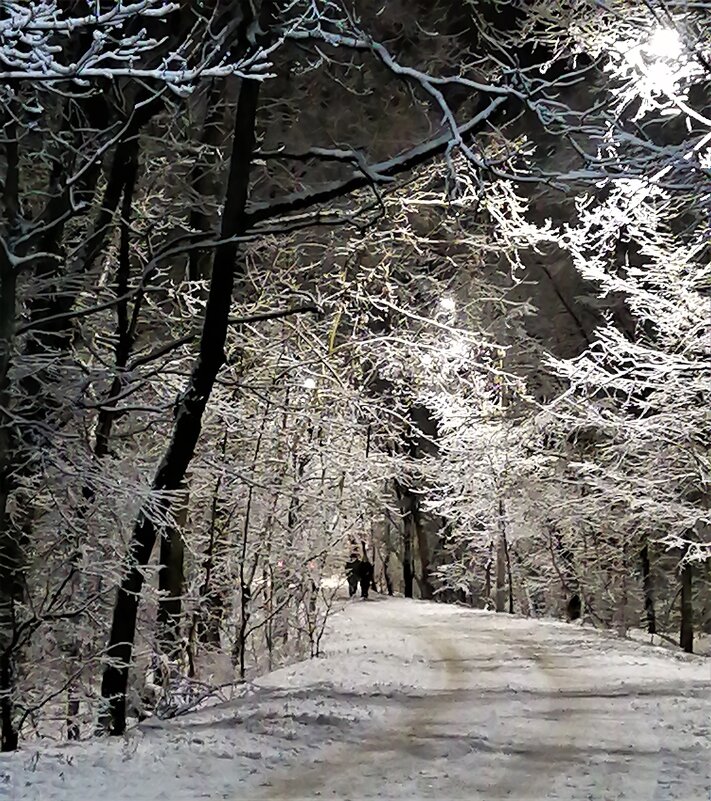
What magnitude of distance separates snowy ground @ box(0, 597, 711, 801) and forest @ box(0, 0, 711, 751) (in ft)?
4.37

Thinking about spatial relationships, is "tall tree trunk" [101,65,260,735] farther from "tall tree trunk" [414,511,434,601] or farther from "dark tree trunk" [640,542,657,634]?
"tall tree trunk" [414,511,434,601]

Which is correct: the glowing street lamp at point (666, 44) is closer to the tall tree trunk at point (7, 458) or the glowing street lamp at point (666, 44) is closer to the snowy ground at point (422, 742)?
the tall tree trunk at point (7, 458)

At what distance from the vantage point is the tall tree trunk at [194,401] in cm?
854

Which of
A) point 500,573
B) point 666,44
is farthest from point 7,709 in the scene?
point 500,573

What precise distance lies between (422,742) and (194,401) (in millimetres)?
3917

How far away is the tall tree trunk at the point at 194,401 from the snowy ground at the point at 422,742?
854mm

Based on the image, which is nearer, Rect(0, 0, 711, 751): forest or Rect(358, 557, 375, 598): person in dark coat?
Rect(0, 0, 711, 751): forest

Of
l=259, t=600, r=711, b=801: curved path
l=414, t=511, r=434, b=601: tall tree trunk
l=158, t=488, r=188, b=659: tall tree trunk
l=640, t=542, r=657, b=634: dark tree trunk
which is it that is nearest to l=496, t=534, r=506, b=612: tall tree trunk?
l=414, t=511, r=434, b=601: tall tree trunk

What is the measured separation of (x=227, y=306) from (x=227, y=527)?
20.0 feet

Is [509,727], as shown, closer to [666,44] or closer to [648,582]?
[666,44]

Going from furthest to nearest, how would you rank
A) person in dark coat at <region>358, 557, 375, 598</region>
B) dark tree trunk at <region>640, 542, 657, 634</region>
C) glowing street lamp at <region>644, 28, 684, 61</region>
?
person in dark coat at <region>358, 557, 375, 598</region>
dark tree trunk at <region>640, 542, 657, 634</region>
glowing street lamp at <region>644, 28, 684, 61</region>

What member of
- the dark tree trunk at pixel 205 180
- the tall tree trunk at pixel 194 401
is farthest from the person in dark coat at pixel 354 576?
the tall tree trunk at pixel 194 401

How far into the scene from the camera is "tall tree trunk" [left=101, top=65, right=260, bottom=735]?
854cm

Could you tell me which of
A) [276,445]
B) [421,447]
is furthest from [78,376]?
[421,447]
